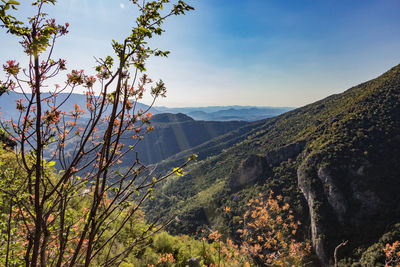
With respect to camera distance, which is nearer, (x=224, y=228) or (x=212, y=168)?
(x=224, y=228)

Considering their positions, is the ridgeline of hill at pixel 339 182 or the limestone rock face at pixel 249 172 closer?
the ridgeline of hill at pixel 339 182

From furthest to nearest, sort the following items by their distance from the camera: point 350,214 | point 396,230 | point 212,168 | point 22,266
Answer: point 212,168
point 350,214
point 396,230
point 22,266

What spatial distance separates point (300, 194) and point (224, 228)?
94.0 ft

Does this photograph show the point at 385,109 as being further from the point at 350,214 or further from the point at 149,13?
the point at 149,13

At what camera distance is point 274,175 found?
7881 centimetres

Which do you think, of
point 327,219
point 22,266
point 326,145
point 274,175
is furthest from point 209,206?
point 22,266

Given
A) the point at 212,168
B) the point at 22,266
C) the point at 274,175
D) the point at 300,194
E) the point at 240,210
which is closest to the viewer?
the point at 22,266

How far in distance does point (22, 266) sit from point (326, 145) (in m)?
78.2

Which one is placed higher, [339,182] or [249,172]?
[339,182]

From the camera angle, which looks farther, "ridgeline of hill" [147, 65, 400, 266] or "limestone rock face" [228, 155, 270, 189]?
"limestone rock face" [228, 155, 270, 189]

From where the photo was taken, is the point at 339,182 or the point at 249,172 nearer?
the point at 339,182

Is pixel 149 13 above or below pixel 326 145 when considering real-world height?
above

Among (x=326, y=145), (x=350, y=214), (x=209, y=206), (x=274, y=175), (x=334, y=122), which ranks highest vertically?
(x=334, y=122)

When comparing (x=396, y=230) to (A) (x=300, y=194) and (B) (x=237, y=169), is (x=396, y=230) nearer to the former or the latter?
(A) (x=300, y=194)
